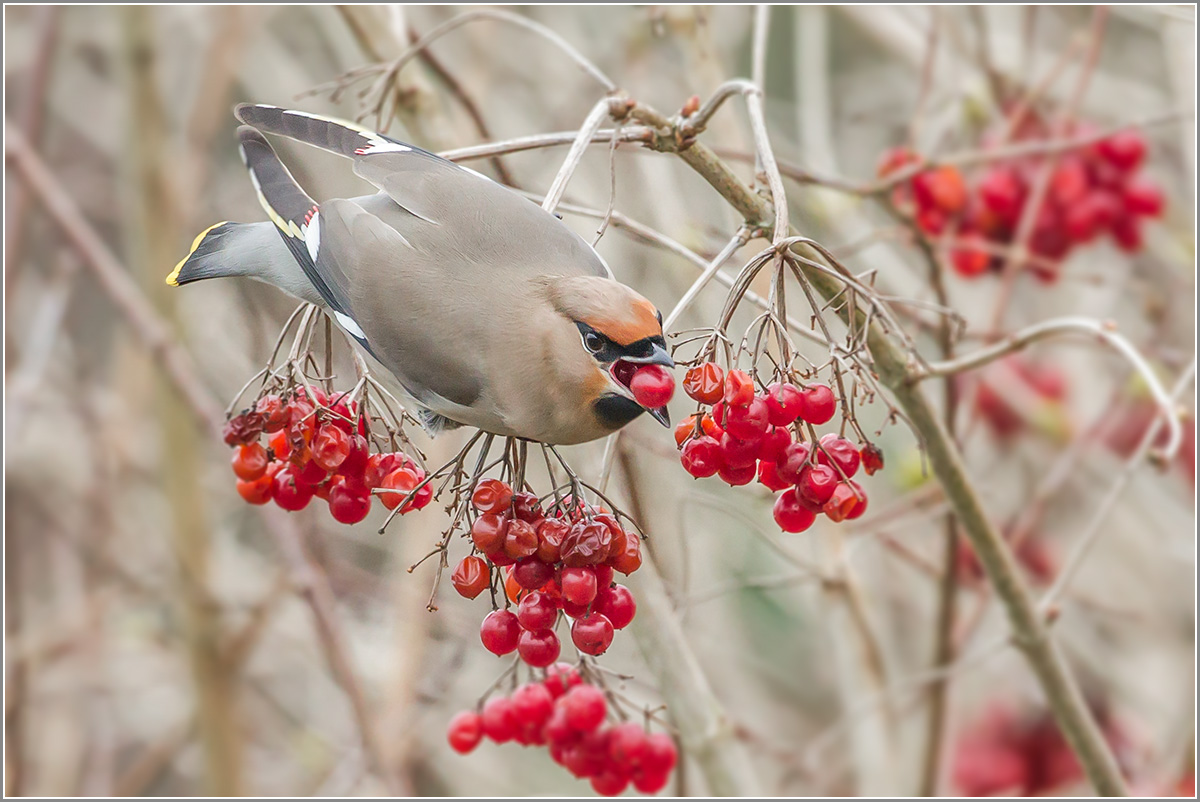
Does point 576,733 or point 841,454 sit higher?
point 841,454

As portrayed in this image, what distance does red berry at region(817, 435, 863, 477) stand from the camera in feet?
4.91

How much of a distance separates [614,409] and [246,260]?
772 millimetres

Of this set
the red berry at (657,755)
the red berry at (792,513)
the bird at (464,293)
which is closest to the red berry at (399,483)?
the bird at (464,293)

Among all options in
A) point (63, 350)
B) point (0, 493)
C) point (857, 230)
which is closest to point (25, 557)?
point (63, 350)

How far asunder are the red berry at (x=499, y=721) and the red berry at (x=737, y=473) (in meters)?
0.80

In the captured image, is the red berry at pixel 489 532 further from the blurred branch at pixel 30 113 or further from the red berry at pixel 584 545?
the blurred branch at pixel 30 113

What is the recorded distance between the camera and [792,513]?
1507 mm

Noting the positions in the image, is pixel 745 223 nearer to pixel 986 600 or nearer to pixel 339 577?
pixel 986 600

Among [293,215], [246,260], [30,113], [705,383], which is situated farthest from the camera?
[30,113]

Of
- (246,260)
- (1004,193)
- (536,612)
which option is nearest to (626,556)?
(536,612)

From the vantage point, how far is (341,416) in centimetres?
Answer: 166

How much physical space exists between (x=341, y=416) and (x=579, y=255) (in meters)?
0.42

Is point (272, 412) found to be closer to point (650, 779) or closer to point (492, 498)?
point (492, 498)

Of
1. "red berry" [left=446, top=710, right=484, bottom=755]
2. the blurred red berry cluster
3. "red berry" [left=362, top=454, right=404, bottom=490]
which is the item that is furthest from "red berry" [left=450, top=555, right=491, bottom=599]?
the blurred red berry cluster
